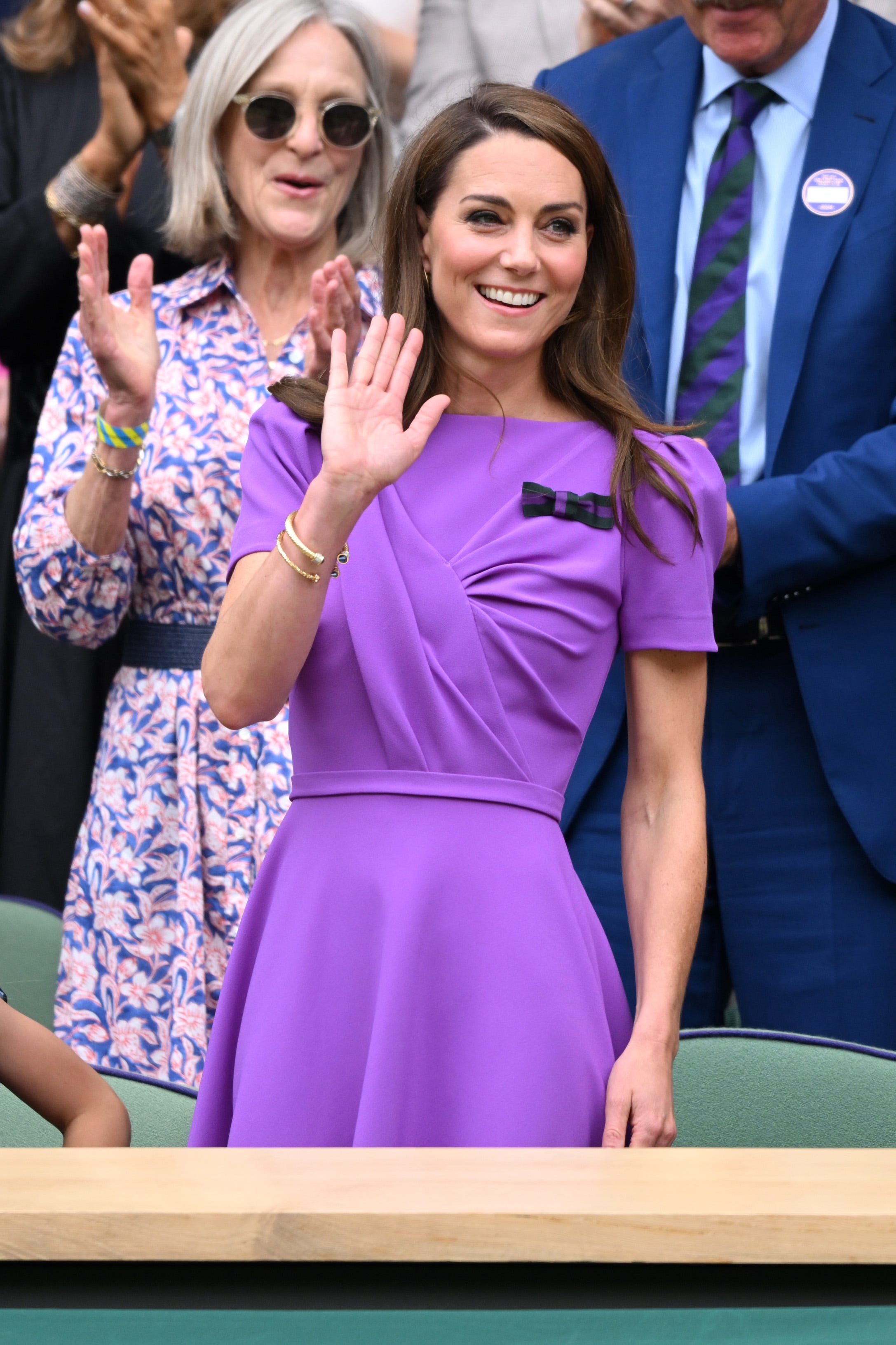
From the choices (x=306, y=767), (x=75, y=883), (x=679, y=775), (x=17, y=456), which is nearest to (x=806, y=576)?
(x=679, y=775)

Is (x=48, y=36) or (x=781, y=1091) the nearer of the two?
(x=781, y=1091)

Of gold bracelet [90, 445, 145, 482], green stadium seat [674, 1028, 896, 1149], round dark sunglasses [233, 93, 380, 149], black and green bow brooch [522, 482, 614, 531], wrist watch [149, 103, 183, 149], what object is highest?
wrist watch [149, 103, 183, 149]

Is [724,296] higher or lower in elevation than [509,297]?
higher

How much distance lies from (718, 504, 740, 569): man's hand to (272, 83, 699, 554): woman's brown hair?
41 centimetres

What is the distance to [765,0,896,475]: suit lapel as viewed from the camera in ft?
7.84

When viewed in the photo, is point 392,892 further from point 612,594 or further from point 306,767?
point 612,594

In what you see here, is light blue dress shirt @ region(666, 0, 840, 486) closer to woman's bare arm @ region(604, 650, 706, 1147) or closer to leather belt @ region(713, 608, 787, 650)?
leather belt @ region(713, 608, 787, 650)

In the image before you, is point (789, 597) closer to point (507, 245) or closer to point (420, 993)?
point (507, 245)

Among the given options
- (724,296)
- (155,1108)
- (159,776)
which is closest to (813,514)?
(724,296)

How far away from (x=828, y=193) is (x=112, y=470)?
43.6 inches

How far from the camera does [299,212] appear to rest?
268 centimetres

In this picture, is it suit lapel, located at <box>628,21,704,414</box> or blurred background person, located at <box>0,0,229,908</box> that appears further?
blurred background person, located at <box>0,0,229,908</box>

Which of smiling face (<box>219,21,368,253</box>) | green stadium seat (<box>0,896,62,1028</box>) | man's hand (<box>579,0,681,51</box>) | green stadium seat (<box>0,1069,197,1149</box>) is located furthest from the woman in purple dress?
man's hand (<box>579,0,681,51</box>)

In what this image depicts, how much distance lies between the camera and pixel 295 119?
8.78 ft
